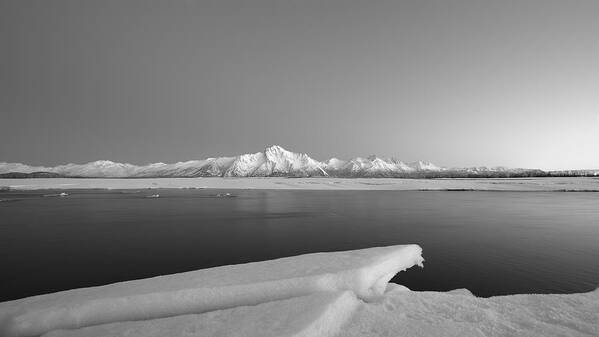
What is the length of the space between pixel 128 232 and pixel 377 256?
1019cm

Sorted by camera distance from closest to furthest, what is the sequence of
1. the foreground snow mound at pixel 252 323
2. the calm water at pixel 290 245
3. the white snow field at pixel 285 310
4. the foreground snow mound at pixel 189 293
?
1. the foreground snow mound at pixel 252 323
2. the white snow field at pixel 285 310
3. the foreground snow mound at pixel 189 293
4. the calm water at pixel 290 245

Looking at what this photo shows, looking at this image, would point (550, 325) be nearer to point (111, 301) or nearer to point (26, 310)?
point (111, 301)

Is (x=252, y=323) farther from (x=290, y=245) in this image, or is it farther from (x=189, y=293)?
(x=290, y=245)

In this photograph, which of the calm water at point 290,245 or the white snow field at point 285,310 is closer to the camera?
the white snow field at point 285,310

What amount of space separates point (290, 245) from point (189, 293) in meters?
5.70

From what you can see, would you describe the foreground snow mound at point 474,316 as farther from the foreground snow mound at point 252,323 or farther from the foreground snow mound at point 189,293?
the foreground snow mound at point 189,293

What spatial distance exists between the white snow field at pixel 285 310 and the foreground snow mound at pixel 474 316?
1 cm

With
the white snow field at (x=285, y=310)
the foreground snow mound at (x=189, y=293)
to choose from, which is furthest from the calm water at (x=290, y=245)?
the foreground snow mound at (x=189, y=293)

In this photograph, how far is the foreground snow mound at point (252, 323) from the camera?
361cm

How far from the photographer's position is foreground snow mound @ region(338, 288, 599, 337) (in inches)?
152

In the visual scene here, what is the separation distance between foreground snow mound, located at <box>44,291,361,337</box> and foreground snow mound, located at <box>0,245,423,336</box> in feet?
1.04

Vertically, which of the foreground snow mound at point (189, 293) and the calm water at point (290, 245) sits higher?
the foreground snow mound at point (189, 293)

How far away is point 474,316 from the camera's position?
4.28m

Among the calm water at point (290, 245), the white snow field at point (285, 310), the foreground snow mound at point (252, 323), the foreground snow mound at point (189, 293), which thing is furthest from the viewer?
the calm water at point (290, 245)
